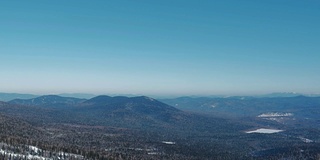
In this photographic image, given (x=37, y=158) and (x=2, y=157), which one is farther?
(x=37, y=158)
